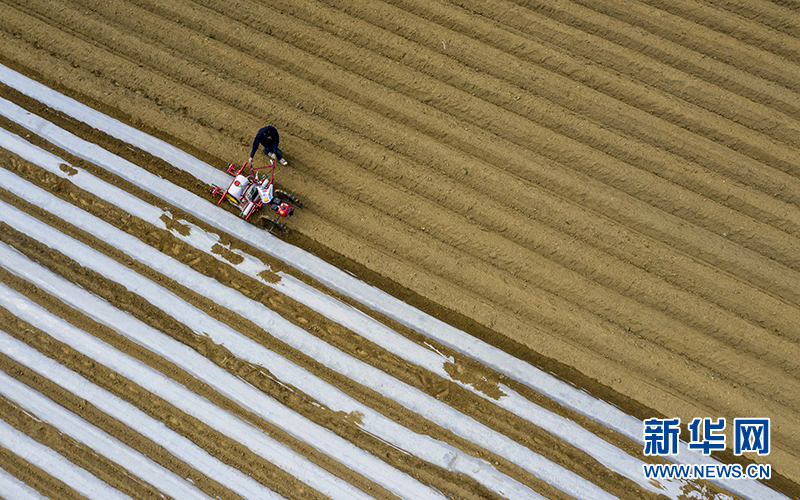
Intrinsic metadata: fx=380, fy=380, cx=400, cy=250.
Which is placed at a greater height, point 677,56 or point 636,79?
point 677,56

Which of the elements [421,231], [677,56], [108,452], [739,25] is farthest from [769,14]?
[108,452]

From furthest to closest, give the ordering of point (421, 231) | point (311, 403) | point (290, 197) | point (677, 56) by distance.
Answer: point (677, 56) → point (421, 231) → point (290, 197) → point (311, 403)

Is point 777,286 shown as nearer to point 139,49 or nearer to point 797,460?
point 797,460

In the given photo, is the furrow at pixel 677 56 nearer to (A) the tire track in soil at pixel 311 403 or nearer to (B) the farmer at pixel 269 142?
(B) the farmer at pixel 269 142

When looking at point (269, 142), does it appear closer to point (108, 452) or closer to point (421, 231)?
point (421, 231)

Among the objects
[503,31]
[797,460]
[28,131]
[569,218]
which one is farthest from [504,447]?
[28,131]

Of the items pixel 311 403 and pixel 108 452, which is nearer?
pixel 108 452
